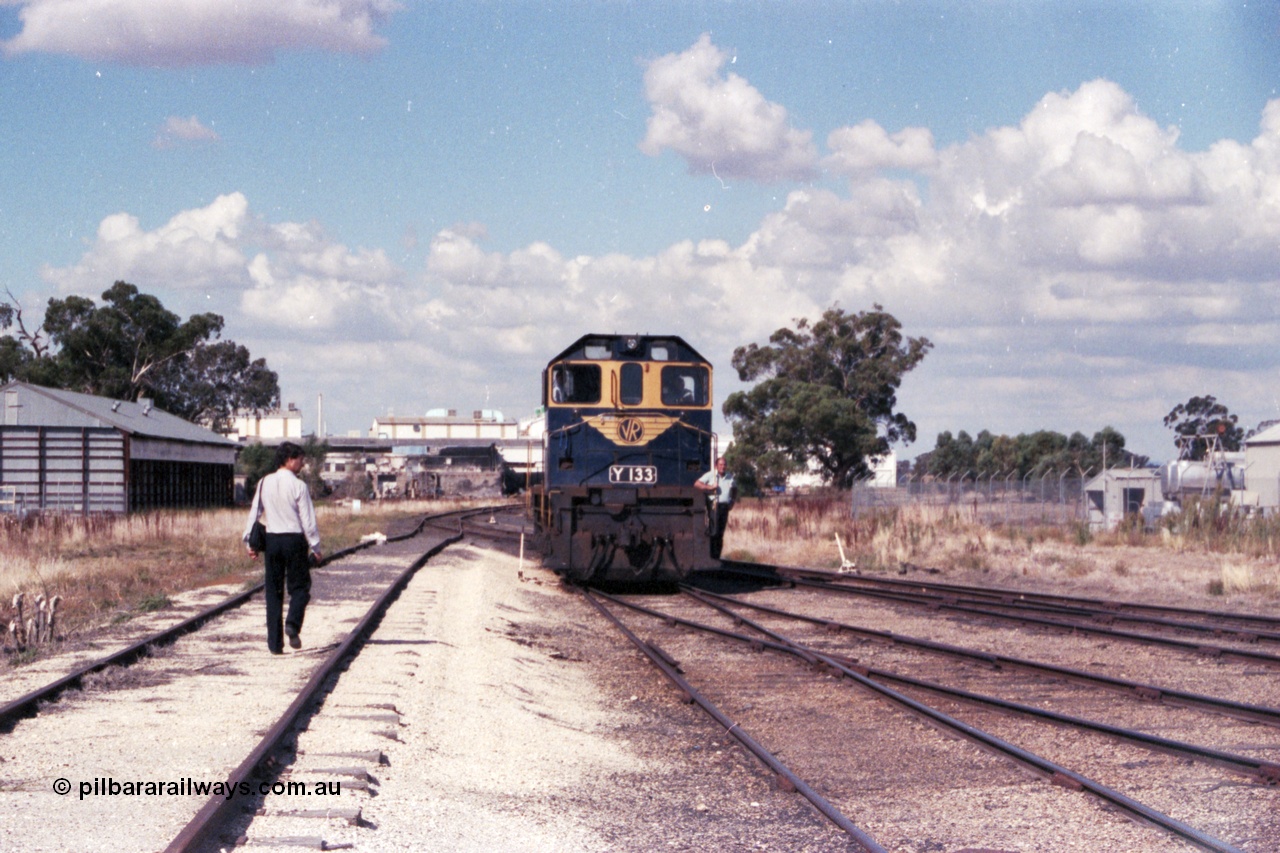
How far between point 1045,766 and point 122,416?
129ft

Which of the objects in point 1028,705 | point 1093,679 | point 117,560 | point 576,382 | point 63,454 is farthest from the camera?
point 63,454

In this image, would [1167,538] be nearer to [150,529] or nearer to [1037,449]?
[150,529]

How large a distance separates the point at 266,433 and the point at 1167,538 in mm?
116814

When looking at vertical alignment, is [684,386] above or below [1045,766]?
above

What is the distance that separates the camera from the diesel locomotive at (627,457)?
57.4 feet

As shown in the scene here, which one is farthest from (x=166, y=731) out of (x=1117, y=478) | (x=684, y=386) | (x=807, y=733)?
(x=1117, y=478)

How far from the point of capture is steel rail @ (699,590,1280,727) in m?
8.70

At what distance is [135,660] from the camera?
33.0 feet

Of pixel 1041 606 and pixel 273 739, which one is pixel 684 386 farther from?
pixel 273 739

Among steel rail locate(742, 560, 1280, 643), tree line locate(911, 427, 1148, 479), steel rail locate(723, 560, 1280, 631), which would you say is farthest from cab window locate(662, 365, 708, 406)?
tree line locate(911, 427, 1148, 479)

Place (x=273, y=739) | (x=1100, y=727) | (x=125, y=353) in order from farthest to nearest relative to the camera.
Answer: (x=125, y=353) < (x=1100, y=727) < (x=273, y=739)

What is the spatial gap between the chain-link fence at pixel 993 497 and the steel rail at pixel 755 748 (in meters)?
21.7

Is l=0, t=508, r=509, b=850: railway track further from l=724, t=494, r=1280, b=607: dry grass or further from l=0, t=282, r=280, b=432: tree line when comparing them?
l=0, t=282, r=280, b=432: tree line

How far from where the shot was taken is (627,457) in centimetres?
1805
